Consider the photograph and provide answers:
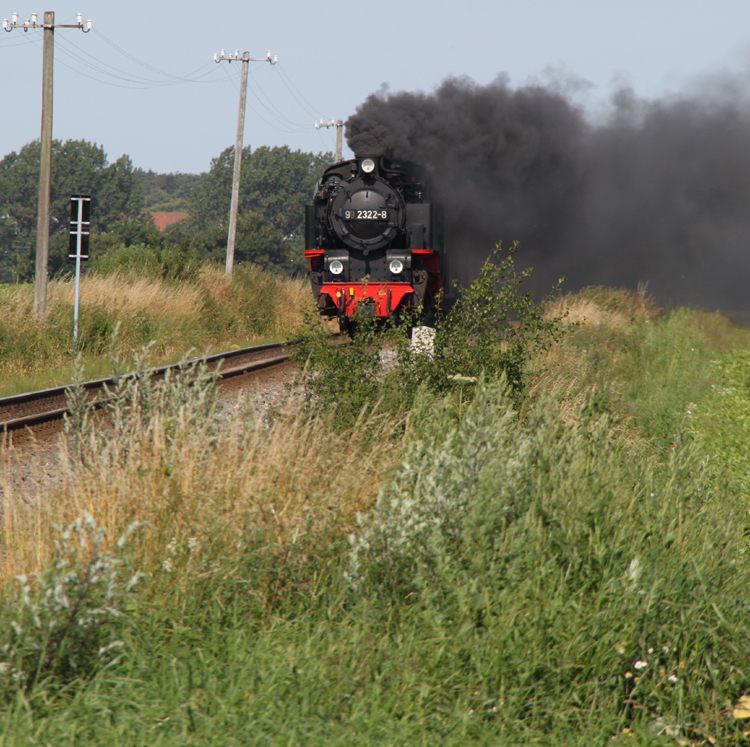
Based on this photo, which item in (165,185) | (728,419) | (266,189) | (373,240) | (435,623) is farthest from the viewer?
(165,185)

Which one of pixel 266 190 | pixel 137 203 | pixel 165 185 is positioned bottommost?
pixel 137 203

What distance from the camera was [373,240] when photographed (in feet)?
50.1

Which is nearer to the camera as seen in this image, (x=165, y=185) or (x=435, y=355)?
(x=435, y=355)

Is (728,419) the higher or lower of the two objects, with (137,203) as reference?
lower

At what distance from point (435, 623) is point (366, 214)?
12.6 m

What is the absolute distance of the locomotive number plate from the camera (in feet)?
49.4

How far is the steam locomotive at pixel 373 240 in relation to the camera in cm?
1499

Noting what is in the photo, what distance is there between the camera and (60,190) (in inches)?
3226

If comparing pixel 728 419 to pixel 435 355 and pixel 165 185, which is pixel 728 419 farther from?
pixel 165 185

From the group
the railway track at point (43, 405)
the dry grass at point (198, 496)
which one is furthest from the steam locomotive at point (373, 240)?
the dry grass at point (198, 496)

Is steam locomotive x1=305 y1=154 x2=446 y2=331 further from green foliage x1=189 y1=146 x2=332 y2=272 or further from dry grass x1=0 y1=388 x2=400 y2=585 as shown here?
green foliage x1=189 y1=146 x2=332 y2=272

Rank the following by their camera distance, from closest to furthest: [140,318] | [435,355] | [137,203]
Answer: [435,355] < [140,318] < [137,203]

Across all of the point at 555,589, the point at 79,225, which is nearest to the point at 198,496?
the point at 555,589

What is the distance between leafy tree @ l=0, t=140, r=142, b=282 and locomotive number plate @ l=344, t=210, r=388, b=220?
60319 millimetres
